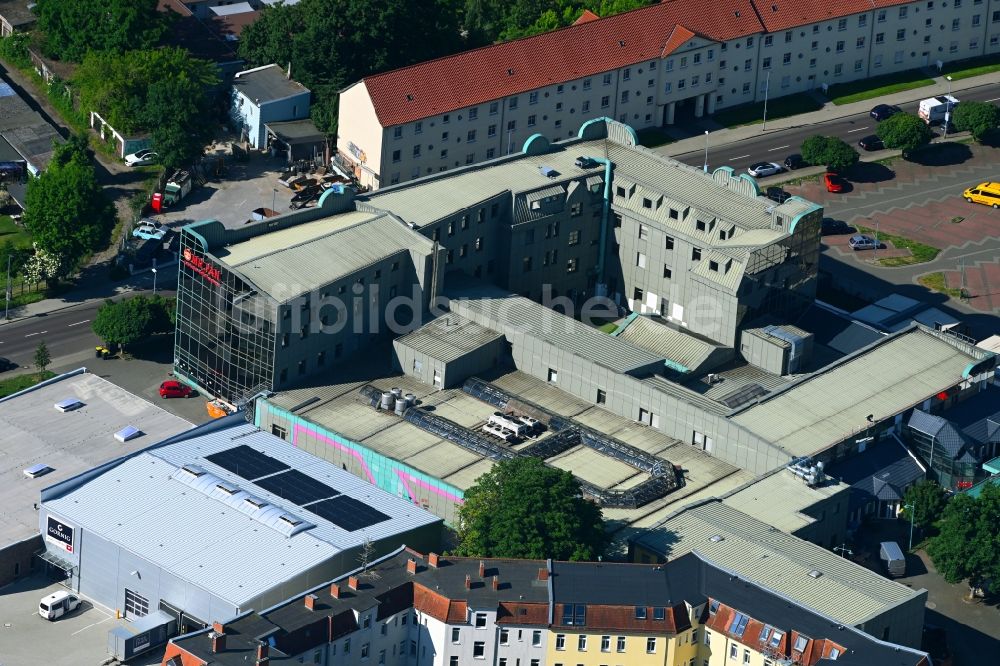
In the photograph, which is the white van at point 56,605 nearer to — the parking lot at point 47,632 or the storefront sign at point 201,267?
the parking lot at point 47,632

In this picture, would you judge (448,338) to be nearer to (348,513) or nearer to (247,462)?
(247,462)

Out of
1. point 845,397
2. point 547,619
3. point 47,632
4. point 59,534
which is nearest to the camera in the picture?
point 547,619

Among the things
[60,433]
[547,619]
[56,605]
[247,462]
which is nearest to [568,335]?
[247,462]

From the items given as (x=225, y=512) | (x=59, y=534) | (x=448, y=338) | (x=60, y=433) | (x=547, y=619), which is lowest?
(x=59, y=534)

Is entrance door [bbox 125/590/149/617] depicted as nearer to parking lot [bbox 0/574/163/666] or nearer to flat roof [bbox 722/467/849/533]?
parking lot [bbox 0/574/163/666]

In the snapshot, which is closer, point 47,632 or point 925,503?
point 47,632

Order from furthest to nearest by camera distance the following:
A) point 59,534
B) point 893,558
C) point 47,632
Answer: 1. point 893,558
2. point 59,534
3. point 47,632

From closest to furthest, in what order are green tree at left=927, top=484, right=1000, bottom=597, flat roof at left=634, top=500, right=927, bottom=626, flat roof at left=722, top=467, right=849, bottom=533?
flat roof at left=634, top=500, right=927, bottom=626, green tree at left=927, top=484, right=1000, bottom=597, flat roof at left=722, top=467, right=849, bottom=533

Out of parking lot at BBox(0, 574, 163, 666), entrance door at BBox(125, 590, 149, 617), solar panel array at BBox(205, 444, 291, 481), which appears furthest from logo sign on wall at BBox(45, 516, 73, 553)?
solar panel array at BBox(205, 444, 291, 481)
